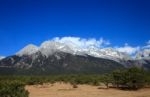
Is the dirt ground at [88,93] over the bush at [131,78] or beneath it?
beneath

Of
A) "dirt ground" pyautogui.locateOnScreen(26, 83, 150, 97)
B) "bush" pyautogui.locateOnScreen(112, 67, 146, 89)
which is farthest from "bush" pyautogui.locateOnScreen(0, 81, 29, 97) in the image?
"bush" pyautogui.locateOnScreen(112, 67, 146, 89)

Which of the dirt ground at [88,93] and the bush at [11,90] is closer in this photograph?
the bush at [11,90]

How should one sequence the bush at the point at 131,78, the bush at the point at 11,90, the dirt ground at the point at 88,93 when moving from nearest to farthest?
the bush at the point at 11,90, the dirt ground at the point at 88,93, the bush at the point at 131,78

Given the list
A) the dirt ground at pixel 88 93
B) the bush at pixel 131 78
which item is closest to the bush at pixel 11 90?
the dirt ground at pixel 88 93

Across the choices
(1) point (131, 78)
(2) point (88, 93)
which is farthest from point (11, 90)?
Result: (1) point (131, 78)

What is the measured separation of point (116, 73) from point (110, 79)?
13.5ft

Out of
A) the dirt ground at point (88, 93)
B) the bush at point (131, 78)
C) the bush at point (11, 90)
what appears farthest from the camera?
the bush at point (131, 78)

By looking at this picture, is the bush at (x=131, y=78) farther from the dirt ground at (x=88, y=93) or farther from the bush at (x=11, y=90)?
the bush at (x=11, y=90)

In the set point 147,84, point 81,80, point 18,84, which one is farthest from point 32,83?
point 18,84

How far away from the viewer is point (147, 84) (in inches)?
4218

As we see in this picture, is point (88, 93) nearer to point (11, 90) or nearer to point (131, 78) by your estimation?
point (131, 78)

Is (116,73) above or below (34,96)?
above

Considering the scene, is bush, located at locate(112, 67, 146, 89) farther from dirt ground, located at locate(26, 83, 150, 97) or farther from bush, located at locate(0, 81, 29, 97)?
bush, located at locate(0, 81, 29, 97)

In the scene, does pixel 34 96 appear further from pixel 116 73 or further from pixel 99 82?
pixel 99 82
